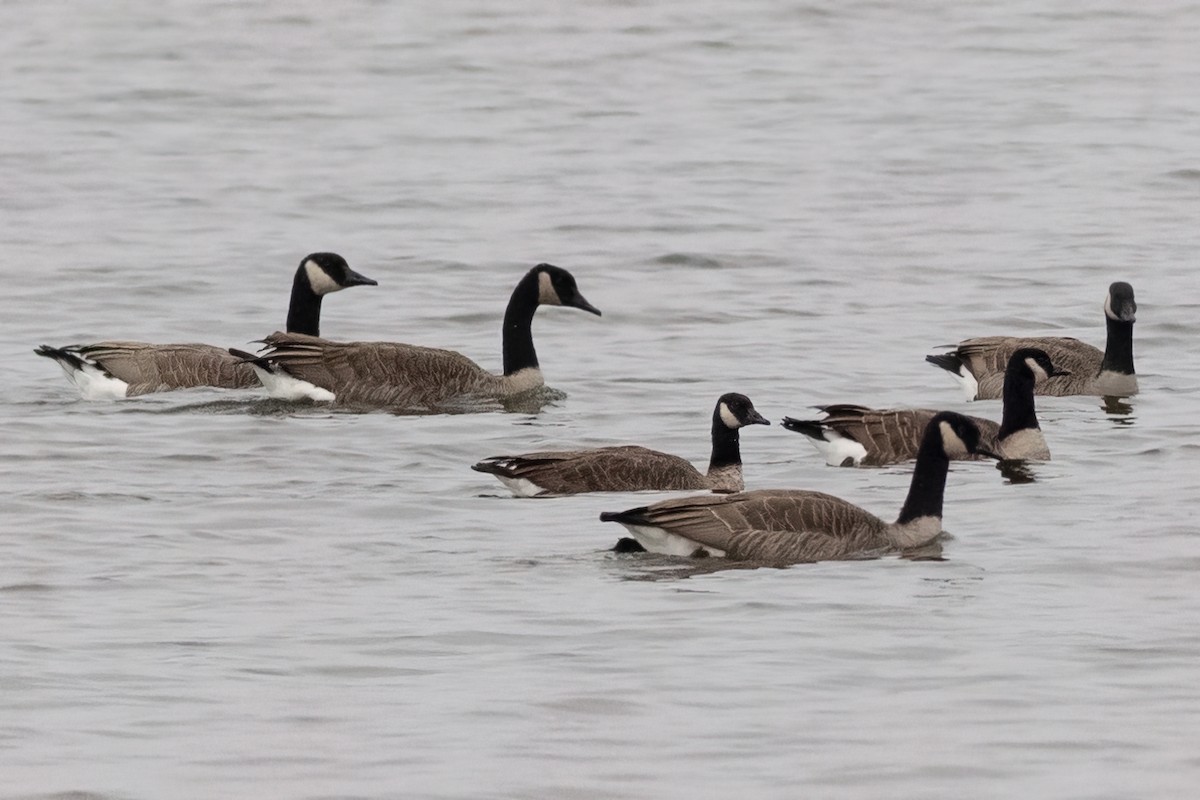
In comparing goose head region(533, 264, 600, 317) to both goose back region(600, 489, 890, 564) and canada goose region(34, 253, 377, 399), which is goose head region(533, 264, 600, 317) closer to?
canada goose region(34, 253, 377, 399)

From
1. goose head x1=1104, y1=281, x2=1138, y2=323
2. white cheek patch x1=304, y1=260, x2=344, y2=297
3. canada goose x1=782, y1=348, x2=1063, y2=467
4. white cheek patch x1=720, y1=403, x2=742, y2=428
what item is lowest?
canada goose x1=782, y1=348, x2=1063, y2=467

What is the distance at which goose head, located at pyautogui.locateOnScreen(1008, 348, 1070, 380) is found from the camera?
1706 cm

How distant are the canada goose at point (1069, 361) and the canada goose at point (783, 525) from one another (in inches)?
226

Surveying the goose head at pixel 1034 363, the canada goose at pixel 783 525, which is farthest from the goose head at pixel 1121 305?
the canada goose at pixel 783 525

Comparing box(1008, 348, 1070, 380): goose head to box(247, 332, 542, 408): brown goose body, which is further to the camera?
box(247, 332, 542, 408): brown goose body

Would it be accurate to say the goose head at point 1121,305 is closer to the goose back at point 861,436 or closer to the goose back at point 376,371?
the goose back at point 861,436

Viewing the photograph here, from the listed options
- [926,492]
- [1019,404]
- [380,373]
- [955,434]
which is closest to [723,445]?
[955,434]

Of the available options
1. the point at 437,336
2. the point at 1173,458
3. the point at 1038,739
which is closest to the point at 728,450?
the point at 1173,458

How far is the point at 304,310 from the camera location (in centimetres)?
2081

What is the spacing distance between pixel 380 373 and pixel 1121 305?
5.96 meters

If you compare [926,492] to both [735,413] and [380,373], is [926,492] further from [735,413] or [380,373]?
[380,373]

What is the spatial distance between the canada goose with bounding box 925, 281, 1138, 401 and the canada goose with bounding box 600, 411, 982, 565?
226 inches

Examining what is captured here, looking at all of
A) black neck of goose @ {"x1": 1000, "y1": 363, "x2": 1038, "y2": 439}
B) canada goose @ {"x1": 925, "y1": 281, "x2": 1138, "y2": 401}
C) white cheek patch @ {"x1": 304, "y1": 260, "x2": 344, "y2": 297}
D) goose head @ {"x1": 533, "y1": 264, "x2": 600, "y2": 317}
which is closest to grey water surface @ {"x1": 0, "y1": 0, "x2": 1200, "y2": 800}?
canada goose @ {"x1": 925, "y1": 281, "x2": 1138, "y2": 401}

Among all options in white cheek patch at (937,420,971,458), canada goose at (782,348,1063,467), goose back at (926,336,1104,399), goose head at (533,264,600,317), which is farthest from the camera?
goose head at (533,264,600,317)
